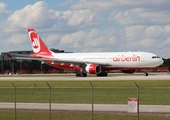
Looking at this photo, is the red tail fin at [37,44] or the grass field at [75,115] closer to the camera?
the grass field at [75,115]

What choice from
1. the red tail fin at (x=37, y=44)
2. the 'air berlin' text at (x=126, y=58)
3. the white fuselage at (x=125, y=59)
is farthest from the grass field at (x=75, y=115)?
the red tail fin at (x=37, y=44)

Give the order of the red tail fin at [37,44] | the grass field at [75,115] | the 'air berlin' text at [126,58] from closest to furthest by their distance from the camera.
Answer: the grass field at [75,115]
the 'air berlin' text at [126,58]
the red tail fin at [37,44]

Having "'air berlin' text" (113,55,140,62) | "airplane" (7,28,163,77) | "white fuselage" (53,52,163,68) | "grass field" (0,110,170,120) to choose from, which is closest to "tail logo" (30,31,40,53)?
"airplane" (7,28,163,77)

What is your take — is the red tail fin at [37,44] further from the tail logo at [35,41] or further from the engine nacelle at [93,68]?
the engine nacelle at [93,68]

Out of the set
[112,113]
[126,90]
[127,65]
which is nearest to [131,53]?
[127,65]

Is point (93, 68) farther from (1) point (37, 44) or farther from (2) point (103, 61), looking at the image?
(1) point (37, 44)

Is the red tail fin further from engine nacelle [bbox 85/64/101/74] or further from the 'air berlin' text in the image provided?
the 'air berlin' text

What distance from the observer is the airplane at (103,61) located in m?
70.0

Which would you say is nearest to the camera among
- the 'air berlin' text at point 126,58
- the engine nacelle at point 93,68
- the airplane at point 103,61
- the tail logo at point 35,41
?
the 'air berlin' text at point 126,58

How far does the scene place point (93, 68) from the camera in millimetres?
70062

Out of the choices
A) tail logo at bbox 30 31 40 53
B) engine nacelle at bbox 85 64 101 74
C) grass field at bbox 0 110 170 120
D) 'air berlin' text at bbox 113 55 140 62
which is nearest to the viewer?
grass field at bbox 0 110 170 120

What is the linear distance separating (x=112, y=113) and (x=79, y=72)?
2016 inches

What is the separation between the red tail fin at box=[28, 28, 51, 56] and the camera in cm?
8238

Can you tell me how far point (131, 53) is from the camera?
71188 millimetres
